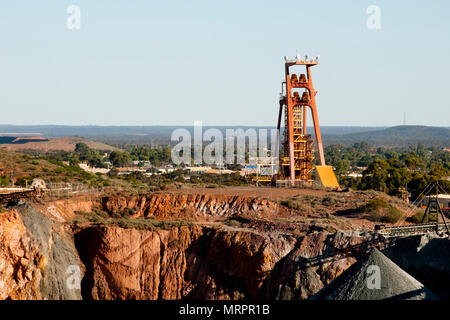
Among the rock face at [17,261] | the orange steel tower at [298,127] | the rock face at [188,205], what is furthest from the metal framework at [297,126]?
the rock face at [17,261]

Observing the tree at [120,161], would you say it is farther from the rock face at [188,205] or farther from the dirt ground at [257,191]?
the rock face at [188,205]

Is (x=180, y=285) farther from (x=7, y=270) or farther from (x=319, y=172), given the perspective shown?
(x=319, y=172)

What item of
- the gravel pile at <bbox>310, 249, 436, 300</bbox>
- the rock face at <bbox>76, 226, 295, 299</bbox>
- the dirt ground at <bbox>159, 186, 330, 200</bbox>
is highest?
the dirt ground at <bbox>159, 186, 330, 200</bbox>

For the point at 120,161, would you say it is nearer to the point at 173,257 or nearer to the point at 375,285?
the point at 173,257

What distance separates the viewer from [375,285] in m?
26.1

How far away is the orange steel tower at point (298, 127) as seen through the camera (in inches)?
2093

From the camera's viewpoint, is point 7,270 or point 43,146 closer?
point 7,270

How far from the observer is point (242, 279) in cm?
3631

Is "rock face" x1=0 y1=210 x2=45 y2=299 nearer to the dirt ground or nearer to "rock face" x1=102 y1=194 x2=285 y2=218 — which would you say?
"rock face" x1=102 y1=194 x2=285 y2=218
